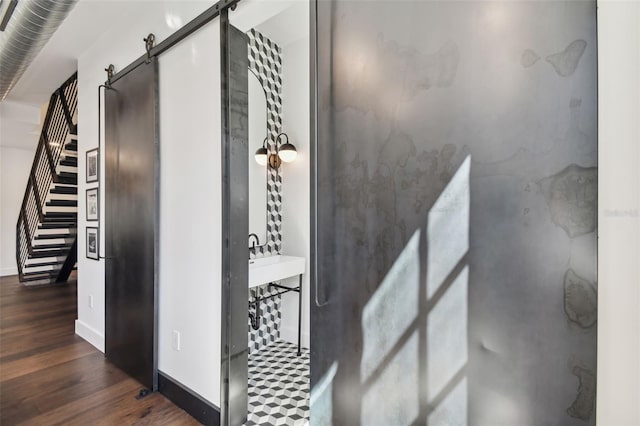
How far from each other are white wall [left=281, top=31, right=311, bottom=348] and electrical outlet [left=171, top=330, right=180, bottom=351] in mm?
1363

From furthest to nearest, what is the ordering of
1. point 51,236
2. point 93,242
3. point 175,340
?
1. point 51,236
2. point 93,242
3. point 175,340

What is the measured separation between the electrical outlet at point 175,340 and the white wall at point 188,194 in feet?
0.12

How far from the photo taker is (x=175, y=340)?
2324 mm

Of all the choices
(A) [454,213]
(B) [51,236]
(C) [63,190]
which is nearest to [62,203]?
(C) [63,190]

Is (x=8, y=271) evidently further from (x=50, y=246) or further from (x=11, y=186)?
(x=50, y=246)

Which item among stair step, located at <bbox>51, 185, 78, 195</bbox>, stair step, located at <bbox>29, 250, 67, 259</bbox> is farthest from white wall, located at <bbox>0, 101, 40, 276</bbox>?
stair step, located at <bbox>51, 185, 78, 195</bbox>

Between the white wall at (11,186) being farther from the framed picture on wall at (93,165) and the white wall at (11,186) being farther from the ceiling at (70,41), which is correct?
the framed picture on wall at (93,165)

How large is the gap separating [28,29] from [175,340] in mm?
2385

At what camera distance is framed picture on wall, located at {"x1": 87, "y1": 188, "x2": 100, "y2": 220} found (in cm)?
327

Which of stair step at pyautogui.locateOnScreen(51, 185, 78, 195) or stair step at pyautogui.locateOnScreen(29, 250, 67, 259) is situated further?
stair step at pyautogui.locateOnScreen(29, 250, 67, 259)

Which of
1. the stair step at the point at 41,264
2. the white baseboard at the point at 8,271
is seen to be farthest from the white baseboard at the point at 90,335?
the white baseboard at the point at 8,271

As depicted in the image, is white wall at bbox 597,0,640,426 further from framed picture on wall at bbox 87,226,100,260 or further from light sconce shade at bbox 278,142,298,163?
framed picture on wall at bbox 87,226,100,260

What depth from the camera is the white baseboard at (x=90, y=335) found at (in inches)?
127

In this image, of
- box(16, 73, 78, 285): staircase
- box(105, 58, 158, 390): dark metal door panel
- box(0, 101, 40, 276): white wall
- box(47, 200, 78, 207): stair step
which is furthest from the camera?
box(0, 101, 40, 276): white wall
